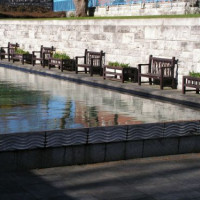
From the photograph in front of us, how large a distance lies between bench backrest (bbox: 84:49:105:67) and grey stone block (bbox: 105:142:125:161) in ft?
41.4

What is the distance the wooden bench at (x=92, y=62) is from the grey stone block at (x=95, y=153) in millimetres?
12524

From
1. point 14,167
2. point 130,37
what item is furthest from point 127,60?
point 14,167

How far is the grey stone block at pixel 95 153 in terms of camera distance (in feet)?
28.2

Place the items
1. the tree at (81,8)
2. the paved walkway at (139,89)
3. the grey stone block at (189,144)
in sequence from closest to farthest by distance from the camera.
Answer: the grey stone block at (189,144) → the paved walkway at (139,89) → the tree at (81,8)

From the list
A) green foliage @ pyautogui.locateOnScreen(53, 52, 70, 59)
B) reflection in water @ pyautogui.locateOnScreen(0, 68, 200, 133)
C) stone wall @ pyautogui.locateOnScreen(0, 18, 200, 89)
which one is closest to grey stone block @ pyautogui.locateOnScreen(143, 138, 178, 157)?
reflection in water @ pyautogui.locateOnScreen(0, 68, 200, 133)

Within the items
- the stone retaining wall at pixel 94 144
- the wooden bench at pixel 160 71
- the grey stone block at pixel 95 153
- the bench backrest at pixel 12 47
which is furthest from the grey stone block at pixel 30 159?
the bench backrest at pixel 12 47

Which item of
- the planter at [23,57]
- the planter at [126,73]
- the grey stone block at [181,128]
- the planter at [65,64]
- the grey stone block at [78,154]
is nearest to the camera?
the grey stone block at [78,154]

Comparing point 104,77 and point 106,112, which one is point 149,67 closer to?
point 104,77

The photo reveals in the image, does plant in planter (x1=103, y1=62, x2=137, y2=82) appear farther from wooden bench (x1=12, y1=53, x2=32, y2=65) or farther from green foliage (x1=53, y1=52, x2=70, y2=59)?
wooden bench (x1=12, y1=53, x2=32, y2=65)

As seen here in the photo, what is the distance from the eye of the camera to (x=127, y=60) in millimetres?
20375

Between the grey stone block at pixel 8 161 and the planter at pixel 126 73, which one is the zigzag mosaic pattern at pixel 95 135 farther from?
the planter at pixel 126 73

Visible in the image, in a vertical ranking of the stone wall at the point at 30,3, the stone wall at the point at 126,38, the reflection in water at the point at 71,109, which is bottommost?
the reflection in water at the point at 71,109

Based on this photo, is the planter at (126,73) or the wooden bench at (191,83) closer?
the wooden bench at (191,83)

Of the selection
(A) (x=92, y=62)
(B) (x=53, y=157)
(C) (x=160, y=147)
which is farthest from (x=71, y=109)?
(A) (x=92, y=62)
